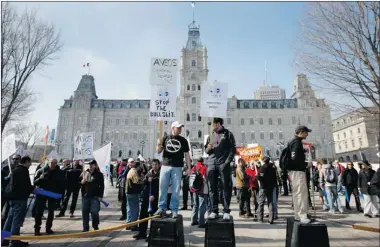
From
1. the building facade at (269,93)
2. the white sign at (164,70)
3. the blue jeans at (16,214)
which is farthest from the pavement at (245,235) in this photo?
the building facade at (269,93)

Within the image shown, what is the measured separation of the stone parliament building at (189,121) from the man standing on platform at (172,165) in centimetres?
5931

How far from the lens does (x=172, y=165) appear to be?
481 centimetres

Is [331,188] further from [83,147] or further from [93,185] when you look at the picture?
[83,147]

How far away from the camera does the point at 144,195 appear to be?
6320 millimetres

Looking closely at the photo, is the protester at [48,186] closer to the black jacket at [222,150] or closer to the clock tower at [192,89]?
the black jacket at [222,150]

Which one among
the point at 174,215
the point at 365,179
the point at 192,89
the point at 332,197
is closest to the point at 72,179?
the point at 174,215

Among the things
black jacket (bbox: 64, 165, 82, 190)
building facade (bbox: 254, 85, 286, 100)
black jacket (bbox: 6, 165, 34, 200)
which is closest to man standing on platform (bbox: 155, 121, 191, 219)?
black jacket (bbox: 6, 165, 34, 200)

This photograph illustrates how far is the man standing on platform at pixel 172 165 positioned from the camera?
15.4 feet

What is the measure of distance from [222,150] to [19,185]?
5018 millimetres

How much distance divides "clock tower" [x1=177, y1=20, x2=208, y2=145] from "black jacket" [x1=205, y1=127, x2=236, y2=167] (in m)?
57.8

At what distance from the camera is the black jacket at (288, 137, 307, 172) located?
14.1ft

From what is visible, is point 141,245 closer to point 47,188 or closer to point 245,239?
point 245,239

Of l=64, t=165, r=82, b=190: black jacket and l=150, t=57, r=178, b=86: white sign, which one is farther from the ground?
l=150, t=57, r=178, b=86: white sign

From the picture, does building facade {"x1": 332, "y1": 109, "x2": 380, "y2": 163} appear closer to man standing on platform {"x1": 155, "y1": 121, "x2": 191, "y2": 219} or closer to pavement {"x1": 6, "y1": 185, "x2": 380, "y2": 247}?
pavement {"x1": 6, "y1": 185, "x2": 380, "y2": 247}
